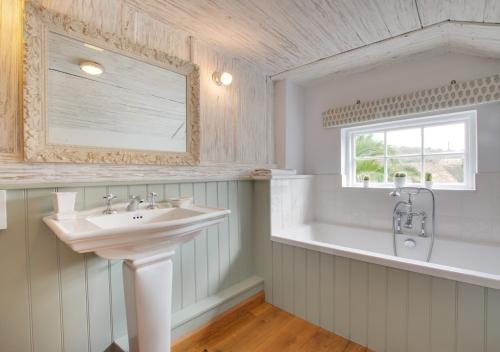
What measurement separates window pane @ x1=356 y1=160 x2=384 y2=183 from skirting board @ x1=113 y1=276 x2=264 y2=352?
1446 millimetres

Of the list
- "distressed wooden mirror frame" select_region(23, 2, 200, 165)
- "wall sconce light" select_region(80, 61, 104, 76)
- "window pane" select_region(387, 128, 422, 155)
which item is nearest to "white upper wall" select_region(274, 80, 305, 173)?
"window pane" select_region(387, 128, 422, 155)

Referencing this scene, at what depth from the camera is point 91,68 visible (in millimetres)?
1288

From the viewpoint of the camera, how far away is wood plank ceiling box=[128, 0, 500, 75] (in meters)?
1.36

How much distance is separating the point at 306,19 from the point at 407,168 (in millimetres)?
1579

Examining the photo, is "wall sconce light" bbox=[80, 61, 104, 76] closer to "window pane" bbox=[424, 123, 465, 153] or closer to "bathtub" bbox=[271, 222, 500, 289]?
"bathtub" bbox=[271, 222, 500, 289]

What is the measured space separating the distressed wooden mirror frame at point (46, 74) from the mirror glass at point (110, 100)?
3 centimetres

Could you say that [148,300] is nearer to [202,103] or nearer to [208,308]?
[208,308]

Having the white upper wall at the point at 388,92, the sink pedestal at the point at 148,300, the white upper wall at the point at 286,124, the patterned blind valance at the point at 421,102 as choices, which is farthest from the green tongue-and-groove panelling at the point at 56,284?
the patterned blind valance at the point at 421,102

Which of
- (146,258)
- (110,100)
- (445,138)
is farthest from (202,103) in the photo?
(445,138)

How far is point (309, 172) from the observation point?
2.70m

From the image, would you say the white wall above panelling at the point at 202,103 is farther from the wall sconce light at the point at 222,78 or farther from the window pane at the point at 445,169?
the window pane at the point at 445,169

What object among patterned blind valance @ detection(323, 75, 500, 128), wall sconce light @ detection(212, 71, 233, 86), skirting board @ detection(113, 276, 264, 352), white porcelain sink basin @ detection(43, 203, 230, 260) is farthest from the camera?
wall sconce light @ detection(212, 71, 233, 86)

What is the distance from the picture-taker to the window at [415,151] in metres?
1.93

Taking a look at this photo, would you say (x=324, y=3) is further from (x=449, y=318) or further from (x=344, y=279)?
(x=449, y=318)
